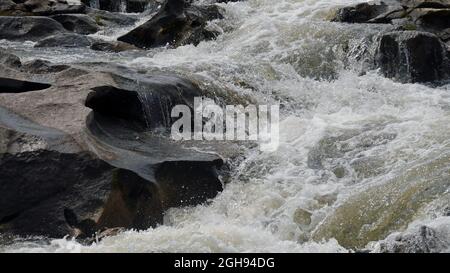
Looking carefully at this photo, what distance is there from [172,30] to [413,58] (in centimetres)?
602

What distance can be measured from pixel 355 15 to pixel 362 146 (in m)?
7.24

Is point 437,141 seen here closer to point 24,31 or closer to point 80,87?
point 80,87

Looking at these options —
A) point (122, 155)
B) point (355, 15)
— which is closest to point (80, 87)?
point (122, 155)

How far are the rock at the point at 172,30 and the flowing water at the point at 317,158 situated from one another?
123 cm

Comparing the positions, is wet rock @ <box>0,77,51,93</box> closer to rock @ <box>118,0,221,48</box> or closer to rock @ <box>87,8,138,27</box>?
rock @ <box>118,0,221,48</box>

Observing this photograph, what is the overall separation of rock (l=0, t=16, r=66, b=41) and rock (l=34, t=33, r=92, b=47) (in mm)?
892

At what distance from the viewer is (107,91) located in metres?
7.96

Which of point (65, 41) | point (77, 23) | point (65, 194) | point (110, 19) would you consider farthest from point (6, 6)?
point (65, 194)

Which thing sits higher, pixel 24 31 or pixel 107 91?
pixel 107 91

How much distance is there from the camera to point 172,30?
14914mm

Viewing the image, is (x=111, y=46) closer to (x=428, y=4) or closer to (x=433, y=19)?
(x=433, y=19)

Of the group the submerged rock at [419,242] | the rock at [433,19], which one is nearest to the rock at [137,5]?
the rock at [433,19]

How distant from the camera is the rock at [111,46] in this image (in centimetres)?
1406
